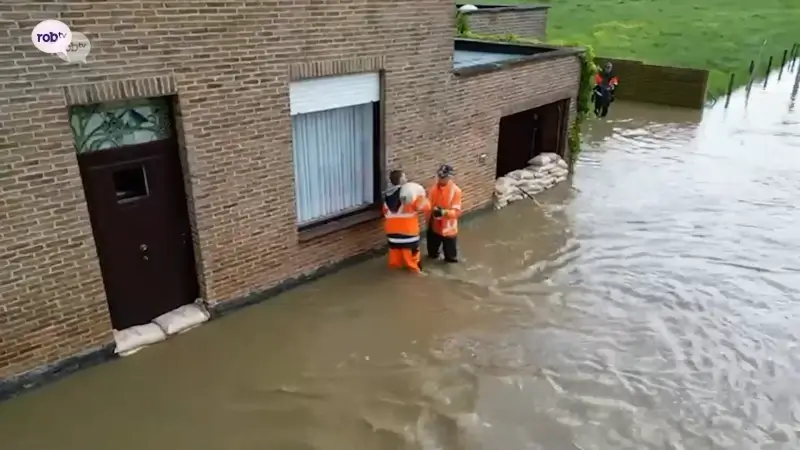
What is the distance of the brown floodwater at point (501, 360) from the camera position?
6.65 metres

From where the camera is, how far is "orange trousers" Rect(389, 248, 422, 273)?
9.84 m

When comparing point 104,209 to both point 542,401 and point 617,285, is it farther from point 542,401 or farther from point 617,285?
point 617,285

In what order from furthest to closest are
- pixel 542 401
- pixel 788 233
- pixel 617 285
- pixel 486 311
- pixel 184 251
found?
pixel 788 233
pixel 617 285
pixel 486 311
pixel 184 251
pixel 542 401

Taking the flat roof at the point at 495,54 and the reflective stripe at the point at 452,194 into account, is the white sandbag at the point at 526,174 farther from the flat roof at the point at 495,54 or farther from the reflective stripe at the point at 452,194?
the reflective stripe at the point at 452,194

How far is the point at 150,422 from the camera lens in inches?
263

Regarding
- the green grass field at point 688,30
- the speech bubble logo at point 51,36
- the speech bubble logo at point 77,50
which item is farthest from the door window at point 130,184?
the green grass field at point 688,30

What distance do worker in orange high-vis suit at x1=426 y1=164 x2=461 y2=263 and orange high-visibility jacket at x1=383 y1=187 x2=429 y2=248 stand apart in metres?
0.31

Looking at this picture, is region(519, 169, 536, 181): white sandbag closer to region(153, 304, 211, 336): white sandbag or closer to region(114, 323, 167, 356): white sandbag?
region(153, 304, 211, 336): white sandbag

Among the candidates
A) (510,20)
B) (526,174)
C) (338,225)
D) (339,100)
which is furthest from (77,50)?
(510,20)

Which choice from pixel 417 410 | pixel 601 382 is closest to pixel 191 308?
pixel 417 410

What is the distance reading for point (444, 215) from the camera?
9.90 m

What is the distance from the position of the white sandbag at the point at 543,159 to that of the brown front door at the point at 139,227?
25.6 ft

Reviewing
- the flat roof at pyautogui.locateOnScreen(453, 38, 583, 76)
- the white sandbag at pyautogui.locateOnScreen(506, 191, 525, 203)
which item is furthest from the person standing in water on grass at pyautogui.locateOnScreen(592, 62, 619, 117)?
the white sandbag at pyautogui.locateOnScreen(506, 191, 525, 203)

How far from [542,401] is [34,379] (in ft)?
18.0
